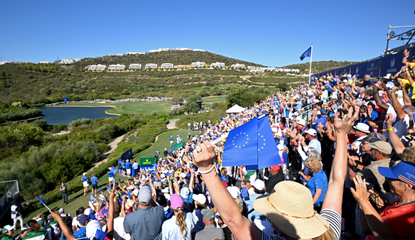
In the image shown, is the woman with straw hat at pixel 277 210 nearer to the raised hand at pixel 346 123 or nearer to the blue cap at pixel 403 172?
the raised hand at pixel 346 123

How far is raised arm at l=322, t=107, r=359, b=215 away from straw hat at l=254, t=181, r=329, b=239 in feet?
1.67

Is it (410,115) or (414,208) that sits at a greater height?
(410,115)

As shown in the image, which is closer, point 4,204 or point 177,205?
point 177,205

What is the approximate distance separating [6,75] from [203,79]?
368 ft

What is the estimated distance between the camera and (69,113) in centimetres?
8656

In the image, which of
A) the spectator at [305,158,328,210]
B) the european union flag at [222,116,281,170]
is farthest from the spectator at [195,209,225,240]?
the spectator at [305,158,328,210]

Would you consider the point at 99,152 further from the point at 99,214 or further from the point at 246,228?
the point at 246,228

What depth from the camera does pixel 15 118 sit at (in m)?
68.3

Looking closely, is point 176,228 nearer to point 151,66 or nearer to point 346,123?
point 346,123

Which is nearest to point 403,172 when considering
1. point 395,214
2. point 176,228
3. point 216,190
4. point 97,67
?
point 395,214

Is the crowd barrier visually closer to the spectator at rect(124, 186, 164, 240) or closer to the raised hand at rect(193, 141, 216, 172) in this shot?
the spectator at rect(124, 186, 164, 240)

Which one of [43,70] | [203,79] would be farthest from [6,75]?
[203,79]

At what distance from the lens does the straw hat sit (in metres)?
1.42

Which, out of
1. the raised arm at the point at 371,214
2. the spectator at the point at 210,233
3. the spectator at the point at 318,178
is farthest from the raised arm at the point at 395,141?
the spectator at the point at 210,233
